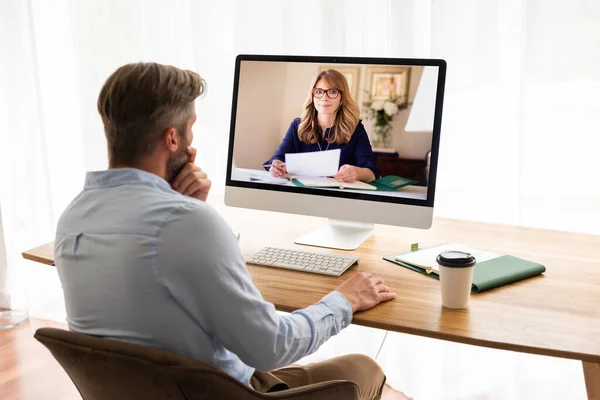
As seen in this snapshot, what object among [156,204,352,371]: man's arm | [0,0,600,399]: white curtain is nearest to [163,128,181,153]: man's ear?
[156,204,352,371]: man's arm

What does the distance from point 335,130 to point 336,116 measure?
4 cm

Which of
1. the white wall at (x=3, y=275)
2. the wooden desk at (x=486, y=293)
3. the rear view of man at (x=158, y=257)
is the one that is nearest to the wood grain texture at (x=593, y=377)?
the wooden desk at (x=486, y=293)

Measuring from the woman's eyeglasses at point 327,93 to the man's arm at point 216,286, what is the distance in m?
0.76

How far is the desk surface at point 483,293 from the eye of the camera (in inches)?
56.5

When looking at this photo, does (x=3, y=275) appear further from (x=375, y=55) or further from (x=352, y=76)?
(x=352, y=76)

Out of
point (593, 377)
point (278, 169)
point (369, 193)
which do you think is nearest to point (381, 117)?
point (369, 193)

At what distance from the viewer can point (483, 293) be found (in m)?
1.66

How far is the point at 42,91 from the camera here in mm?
3332

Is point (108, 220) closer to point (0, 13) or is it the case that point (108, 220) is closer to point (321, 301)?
point (321, 301)

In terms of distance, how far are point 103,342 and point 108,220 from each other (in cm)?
23

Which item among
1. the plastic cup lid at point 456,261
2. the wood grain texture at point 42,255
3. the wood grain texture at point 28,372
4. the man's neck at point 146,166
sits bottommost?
the wood grain texture at point 28,372

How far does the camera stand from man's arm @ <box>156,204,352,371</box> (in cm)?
124

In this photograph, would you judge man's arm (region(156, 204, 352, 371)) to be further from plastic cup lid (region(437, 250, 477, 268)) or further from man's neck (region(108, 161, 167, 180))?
plastic cup lid (region(437, 250, 477, 268))

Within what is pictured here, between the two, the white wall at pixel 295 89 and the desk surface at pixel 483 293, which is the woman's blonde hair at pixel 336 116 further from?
the desk surface at pixel 483 293
